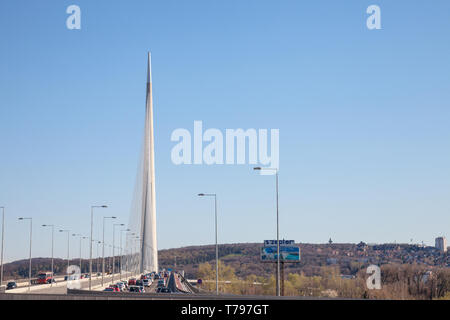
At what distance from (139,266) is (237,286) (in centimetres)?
4361

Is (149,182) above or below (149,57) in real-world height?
below

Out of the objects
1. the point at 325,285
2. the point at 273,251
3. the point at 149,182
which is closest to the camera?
the point at 273,251

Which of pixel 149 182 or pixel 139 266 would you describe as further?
pixel 139 266

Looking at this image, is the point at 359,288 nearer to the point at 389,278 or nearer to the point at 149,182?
the point at 389,278

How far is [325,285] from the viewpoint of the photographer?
485ft

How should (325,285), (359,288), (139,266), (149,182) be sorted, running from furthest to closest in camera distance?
(139,266)
(149,182)
(325,285)
(359,288)
